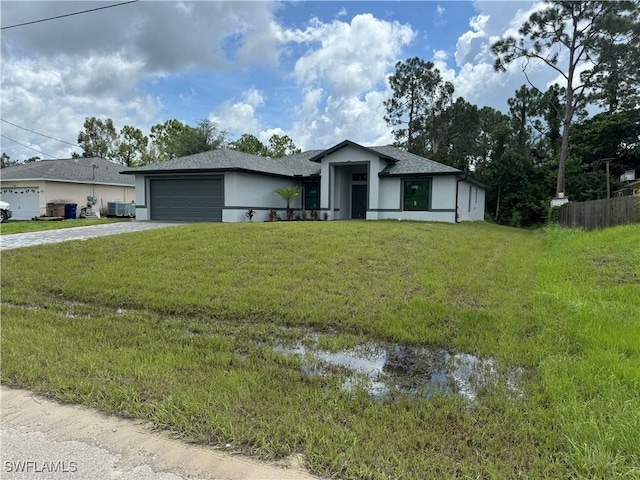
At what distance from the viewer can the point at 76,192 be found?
980 inches

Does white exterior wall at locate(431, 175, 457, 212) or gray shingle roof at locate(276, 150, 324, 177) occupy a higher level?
gray shingle roof at locate(276, 150, 324, 177)

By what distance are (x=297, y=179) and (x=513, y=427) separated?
19.2m

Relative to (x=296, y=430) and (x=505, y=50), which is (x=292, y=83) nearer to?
(x=505, y=50)

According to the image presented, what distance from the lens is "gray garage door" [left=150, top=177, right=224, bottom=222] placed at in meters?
18.4

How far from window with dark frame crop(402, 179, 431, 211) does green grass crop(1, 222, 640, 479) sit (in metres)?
9.89

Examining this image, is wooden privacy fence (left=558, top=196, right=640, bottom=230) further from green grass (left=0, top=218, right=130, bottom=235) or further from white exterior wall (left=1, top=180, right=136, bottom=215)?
white exterior wall (left=1, top=180, right=136, bottom=215)

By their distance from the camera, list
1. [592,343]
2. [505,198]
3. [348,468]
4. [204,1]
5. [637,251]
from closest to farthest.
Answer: [348,468]
[592,343]
[637,251]
[204,1]
[505,198]

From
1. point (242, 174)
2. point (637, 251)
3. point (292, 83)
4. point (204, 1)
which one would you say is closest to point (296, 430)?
point (637, 251)

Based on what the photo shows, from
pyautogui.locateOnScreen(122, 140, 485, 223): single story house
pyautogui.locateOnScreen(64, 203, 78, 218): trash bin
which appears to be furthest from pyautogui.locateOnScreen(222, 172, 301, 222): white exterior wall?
pyautogui.locateOnScreen(64, 203, 78, 218): trash bin

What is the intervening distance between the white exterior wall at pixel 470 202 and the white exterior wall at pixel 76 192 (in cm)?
2188

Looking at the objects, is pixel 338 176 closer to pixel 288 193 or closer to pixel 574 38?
pixel 288 193

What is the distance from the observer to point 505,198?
28.5m

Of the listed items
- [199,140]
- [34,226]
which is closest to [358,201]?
[34,226]

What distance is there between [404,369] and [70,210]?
81.1 feet
